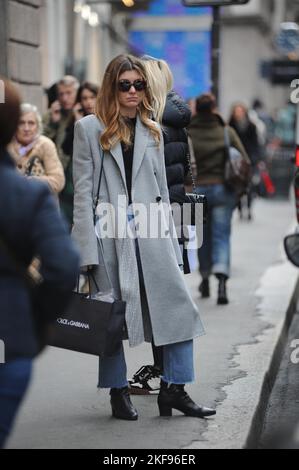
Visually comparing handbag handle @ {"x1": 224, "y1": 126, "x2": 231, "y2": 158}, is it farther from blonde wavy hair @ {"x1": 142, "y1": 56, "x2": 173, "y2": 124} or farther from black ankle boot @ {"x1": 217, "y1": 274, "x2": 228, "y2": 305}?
blonde wavy hair @ {"x1": 142, "y1": 56, "x2": 173, "y2": 124}

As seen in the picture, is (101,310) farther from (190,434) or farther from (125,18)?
(125,18)

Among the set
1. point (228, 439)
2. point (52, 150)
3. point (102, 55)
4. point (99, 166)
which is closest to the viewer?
point (228, 439)

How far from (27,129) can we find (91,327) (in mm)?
3379

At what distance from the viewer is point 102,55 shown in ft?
85.7

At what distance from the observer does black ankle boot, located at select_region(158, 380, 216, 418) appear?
5.86m

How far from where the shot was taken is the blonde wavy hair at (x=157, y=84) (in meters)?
5.93

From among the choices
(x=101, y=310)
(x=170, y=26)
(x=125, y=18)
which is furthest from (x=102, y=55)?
(x=101, y=310)

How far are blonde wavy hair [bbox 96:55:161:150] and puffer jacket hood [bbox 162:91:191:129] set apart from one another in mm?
326

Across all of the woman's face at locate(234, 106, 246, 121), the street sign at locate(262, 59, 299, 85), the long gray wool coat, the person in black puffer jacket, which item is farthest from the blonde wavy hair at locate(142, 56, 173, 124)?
the street sign at locate(262, 59, 299, 85)

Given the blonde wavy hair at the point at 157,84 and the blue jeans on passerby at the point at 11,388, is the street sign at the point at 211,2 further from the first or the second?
the blue jeans on passerby at the point at 11,388

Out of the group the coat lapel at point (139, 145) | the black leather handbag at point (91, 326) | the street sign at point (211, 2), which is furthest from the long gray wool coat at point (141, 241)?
the street sign at point (211, 2)

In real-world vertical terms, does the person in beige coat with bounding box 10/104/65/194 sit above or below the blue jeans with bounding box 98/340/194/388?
above

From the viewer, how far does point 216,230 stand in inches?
404
